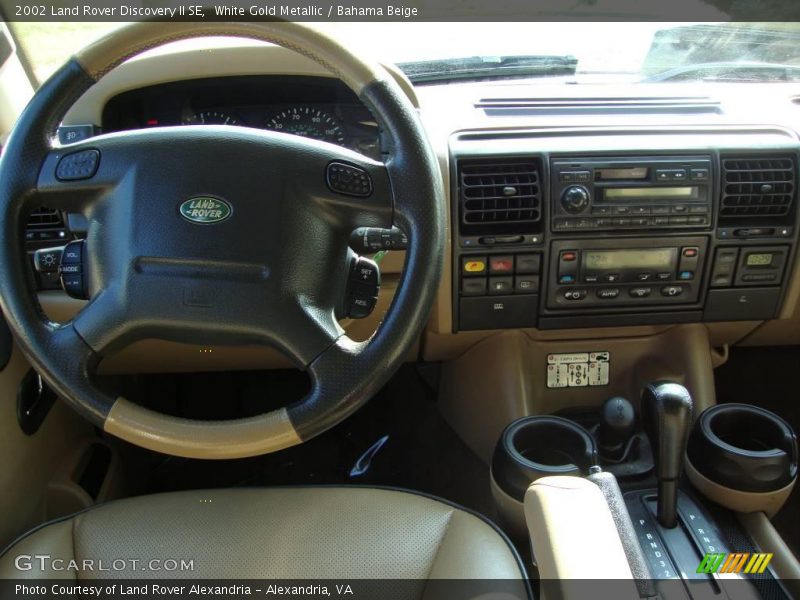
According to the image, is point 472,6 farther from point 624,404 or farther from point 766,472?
point 766,472

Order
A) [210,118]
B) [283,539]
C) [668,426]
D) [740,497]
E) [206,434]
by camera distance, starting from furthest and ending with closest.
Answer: [210,118] < [740,497] < [668,426] < [283,539] < [206,434]

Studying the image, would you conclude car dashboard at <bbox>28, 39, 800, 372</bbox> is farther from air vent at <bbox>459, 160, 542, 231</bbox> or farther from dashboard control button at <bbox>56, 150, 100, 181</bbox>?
dashboard control button at <bbox>56, 150, 100, 181</bbox>

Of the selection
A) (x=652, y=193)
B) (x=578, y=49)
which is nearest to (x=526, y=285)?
(x=652, y=193)

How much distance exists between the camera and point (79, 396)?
0.82 m

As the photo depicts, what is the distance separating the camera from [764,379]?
6.20 feet

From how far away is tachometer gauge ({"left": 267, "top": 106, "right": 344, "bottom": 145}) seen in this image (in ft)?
4.52

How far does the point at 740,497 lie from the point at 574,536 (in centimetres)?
63

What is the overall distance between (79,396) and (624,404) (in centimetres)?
103

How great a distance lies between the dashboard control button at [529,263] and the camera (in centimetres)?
136

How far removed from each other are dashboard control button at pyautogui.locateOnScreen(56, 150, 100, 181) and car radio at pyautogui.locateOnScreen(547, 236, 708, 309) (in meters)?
0.85

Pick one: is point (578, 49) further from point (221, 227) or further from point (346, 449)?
point (346, 449)

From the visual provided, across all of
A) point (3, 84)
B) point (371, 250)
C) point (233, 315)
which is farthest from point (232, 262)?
point (3, 84)

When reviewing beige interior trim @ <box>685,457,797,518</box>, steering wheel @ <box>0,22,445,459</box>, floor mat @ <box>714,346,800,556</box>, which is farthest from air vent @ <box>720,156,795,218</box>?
steering wheel @ <box>0,22,445,459</box>

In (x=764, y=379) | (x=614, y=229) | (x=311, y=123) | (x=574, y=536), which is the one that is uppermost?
(x=311, y=123)
